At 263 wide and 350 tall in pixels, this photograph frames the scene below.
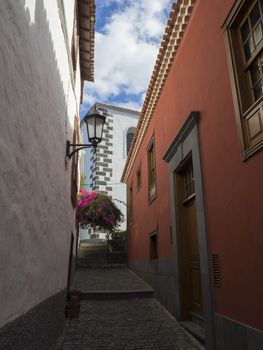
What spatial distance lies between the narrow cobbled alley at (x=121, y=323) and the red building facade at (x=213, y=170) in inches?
15.7

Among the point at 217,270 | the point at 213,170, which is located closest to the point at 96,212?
the point at 213,170

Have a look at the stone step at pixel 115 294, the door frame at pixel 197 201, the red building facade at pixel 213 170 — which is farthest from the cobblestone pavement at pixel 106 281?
the door frame at pixel 197 201

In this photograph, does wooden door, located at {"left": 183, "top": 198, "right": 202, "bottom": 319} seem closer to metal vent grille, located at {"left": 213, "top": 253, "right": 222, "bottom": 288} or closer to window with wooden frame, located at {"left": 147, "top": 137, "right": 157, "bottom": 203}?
metal vent grille, located at {"left": 213, "top": 253, "right": 222, "bottom": 288}

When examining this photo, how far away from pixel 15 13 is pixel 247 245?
2934 mm

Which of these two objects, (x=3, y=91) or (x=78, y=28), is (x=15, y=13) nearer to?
(x=3, y=91)

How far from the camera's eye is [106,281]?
31.0 ft

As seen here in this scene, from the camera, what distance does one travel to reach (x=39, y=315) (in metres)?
3.18

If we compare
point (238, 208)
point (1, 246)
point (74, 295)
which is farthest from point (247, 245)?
point (74, 295)

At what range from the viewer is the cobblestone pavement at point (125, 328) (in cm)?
456

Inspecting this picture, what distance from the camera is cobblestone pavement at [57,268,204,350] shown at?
4.56 m

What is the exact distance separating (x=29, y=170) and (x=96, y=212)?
1155cm

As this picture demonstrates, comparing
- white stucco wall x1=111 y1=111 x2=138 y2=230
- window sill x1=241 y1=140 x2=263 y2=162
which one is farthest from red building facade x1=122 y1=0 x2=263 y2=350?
white stucco wall x1=111 y1=111 x2=138 y2=230

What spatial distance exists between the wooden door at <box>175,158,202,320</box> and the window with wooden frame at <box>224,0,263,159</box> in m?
2.15

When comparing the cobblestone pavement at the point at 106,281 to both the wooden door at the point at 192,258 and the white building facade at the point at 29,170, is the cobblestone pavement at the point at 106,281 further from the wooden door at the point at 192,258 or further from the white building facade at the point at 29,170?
the white building facade at the point at 29,170
